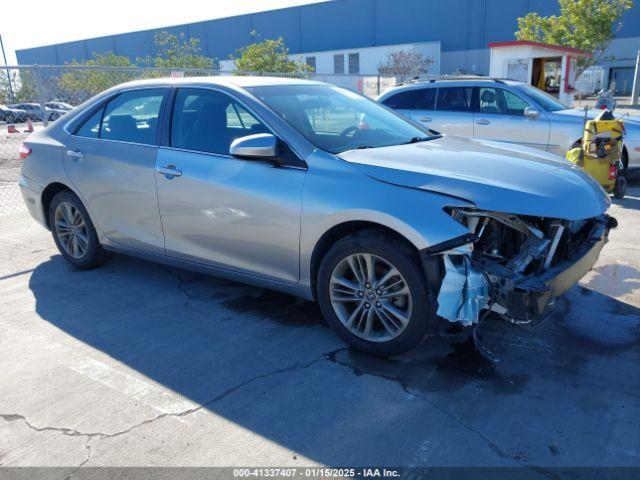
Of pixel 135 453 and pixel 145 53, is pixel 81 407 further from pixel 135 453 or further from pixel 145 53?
pixel 145 53

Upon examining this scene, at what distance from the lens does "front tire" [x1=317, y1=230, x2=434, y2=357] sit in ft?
10.3

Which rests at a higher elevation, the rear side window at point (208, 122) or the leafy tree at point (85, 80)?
the leafy tree at point (85, 80)

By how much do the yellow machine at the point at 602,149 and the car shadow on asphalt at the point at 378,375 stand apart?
343 centimetres

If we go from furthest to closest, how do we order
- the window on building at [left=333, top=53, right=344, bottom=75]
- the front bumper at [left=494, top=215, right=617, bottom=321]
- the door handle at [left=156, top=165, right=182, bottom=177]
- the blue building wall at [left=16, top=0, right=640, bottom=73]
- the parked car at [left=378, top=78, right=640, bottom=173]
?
the window on building at [left=333, top=53, right=344, bottom=75] < the blue building wall at [left=16, top=0, right=640, bottom=73] < the parked car at [left=378, top=78, right=640, bottom=173] < the door handle at [left=156, top=165, right=182, bottom=177] < the front bumper at [left=494, top=215, right=617, bottom=321]

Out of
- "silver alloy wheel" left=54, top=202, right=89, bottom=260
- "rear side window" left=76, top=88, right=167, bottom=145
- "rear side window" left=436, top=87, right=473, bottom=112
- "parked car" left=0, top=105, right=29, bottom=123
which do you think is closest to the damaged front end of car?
"rear side window" left=76, top=88, right=167, bottom=145

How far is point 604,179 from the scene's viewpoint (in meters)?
7.22

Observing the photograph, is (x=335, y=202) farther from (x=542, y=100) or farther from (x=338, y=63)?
(x=338, y=63)

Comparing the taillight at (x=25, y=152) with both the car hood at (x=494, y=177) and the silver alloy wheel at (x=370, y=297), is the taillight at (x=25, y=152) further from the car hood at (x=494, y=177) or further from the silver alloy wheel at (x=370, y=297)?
the silver alloy wheel at (x=370, y=297)

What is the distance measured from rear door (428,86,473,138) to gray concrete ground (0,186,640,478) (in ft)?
16.6

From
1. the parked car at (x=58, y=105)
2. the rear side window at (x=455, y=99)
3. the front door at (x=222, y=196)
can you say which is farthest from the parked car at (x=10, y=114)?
the front door at (x=222, y=196)

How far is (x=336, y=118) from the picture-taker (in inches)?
165

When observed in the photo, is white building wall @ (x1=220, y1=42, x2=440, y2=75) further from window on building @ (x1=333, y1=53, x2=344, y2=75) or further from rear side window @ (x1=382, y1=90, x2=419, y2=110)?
rear side window @ (x1=382, y1=90, x2=419, y2=110)

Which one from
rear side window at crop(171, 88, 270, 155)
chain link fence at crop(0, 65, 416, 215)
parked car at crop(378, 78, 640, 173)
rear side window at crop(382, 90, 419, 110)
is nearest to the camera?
rear side window at crop(171, 88, 270, 155)

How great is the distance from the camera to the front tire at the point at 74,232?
499 centimetres
